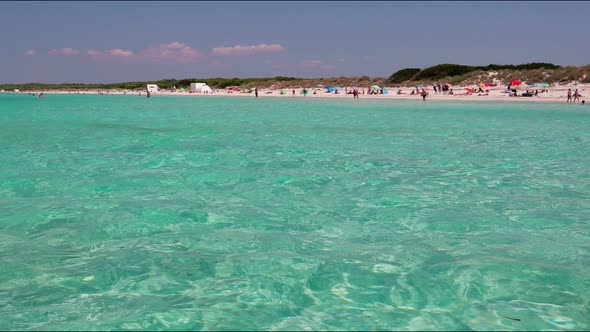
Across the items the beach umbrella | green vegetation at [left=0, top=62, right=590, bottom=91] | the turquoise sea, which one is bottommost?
the turquoise sea

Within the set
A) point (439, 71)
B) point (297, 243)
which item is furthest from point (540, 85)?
point (297, 243)

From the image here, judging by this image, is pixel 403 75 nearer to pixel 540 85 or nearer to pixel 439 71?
pixel 439 71

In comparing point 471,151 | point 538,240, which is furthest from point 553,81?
point 538,240

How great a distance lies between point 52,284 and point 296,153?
33.8ft

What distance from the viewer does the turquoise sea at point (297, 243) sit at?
4527 mm

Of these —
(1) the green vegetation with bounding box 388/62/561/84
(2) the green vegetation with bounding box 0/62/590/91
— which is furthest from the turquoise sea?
(1) the green vegetation with bounding box 388/62/561/84

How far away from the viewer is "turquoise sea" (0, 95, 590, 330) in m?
4.53

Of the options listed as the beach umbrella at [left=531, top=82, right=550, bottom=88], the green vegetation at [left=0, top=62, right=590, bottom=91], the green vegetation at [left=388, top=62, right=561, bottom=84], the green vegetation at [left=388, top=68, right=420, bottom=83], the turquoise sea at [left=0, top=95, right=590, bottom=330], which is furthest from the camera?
the green vegetation at [left=388, top=68, right=420, bottom=83]

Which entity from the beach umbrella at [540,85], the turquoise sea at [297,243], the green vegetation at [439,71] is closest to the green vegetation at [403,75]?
the green vegetation at [439,71]

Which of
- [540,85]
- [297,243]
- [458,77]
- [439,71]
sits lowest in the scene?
Result: [297,243]

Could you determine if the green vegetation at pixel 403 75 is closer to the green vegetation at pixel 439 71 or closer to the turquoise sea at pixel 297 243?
the green vegetation at pixel 439 71

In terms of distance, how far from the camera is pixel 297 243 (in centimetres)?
651

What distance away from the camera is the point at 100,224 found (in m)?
7.37

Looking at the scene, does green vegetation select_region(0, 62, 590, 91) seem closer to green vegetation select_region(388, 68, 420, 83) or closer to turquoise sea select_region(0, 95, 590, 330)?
green vegetation select_region(388, 68, 420, 83)
